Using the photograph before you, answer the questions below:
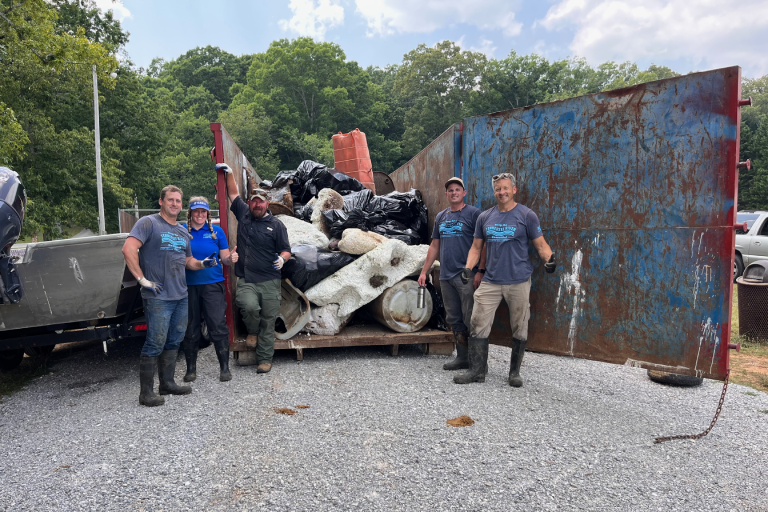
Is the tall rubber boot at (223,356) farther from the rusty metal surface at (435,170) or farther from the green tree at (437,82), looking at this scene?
the green tree at (437,82)

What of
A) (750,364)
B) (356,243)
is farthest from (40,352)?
(750,364)

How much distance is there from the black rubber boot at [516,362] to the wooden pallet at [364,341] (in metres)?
0.90

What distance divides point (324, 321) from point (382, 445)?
2.06 m

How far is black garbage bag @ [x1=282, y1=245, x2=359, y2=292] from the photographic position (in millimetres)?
4695

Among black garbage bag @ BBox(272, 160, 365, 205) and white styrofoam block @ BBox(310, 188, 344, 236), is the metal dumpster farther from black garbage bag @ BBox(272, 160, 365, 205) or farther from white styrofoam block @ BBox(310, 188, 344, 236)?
black garbage bag @ BBox(272, 160, 365, 205)

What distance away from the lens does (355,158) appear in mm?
8102

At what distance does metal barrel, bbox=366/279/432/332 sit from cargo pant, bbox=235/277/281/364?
1.03 metres

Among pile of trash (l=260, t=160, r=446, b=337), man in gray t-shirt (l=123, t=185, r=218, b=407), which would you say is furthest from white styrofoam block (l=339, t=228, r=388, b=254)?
man in gray t-shirt (l=123, t=185, r=218, b=407)

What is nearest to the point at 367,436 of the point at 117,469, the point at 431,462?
the point at 431,462

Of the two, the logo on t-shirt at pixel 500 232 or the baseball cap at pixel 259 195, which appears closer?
the logo on t-shirt at pixel 500 232

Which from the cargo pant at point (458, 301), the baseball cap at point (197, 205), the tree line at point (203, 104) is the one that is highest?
the tree line at point (203, 104)

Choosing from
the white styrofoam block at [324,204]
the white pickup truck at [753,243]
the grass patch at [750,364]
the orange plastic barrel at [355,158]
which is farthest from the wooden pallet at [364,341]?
the white pickup truck at [753,243]

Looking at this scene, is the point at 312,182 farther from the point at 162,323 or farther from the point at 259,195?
the point at 162,323

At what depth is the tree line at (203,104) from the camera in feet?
35.7
